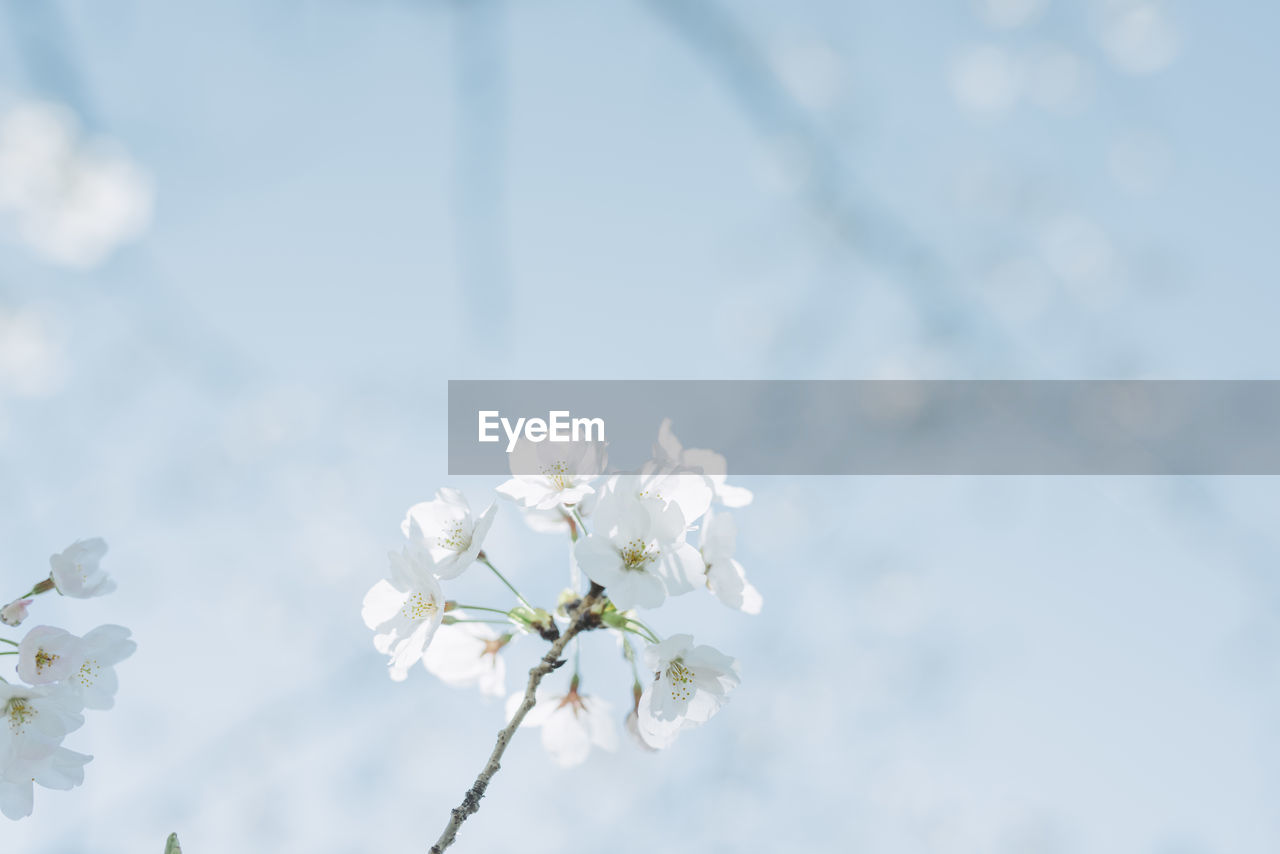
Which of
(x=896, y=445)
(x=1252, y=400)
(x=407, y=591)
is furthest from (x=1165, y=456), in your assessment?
(x=407, y=591)

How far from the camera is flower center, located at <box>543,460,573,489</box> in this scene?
1.39m

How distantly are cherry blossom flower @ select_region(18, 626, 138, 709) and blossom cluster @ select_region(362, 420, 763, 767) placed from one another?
0.41 meters

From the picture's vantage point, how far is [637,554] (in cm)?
120

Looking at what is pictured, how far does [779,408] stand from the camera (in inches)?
209

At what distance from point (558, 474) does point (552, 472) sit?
1cm

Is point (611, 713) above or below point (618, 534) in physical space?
below

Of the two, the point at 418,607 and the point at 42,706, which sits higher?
the point at 418,607

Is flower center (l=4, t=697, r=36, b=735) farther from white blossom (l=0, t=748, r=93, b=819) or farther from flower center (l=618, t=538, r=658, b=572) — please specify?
flower center (l=618, t=538, r=658, b=572)

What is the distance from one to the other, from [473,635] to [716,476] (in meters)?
0.62

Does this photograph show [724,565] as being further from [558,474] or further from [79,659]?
[79,659]

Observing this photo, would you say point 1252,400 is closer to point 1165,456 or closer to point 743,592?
point 1165,456

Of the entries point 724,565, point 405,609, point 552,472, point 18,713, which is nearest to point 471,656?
point 405,609

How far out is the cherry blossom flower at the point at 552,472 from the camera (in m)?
1.30

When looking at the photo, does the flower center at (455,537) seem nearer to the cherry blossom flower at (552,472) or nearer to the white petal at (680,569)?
the cherry blossom flower at (552,472)
